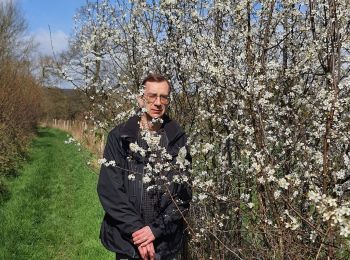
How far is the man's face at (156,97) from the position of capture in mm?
3447

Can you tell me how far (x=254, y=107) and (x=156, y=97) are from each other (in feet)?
2.46

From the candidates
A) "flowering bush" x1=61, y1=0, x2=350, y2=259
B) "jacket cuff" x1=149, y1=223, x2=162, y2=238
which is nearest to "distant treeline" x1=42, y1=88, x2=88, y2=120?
"flowering bush" x1=61, y1=0, x2=350, y2=259

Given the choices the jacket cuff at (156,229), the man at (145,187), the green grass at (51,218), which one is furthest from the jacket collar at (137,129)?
the green grass at (51,218)

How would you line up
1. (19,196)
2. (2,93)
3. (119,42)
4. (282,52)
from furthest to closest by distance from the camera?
(2,93) < (19,196) < (119,42) < (282,52)

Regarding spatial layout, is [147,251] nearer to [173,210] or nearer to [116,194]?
[173,210]

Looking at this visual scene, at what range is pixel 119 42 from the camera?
521 cm

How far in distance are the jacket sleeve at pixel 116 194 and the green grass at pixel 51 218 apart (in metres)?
2.89

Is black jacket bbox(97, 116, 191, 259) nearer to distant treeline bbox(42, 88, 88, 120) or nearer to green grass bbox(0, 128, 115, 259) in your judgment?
green grass bbox(0, 128, 115, 259)

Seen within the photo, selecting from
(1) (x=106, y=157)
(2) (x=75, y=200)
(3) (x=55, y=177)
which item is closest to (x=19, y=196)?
(2) (x=75, y=200)

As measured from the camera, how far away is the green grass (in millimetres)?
6359

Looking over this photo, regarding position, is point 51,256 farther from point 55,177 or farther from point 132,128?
point 55,177

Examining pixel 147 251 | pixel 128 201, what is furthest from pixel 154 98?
pixel 147 251

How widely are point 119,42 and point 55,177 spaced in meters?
8.16

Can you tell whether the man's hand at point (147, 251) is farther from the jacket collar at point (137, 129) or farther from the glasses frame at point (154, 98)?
the glasses frame at point (154, 98)
